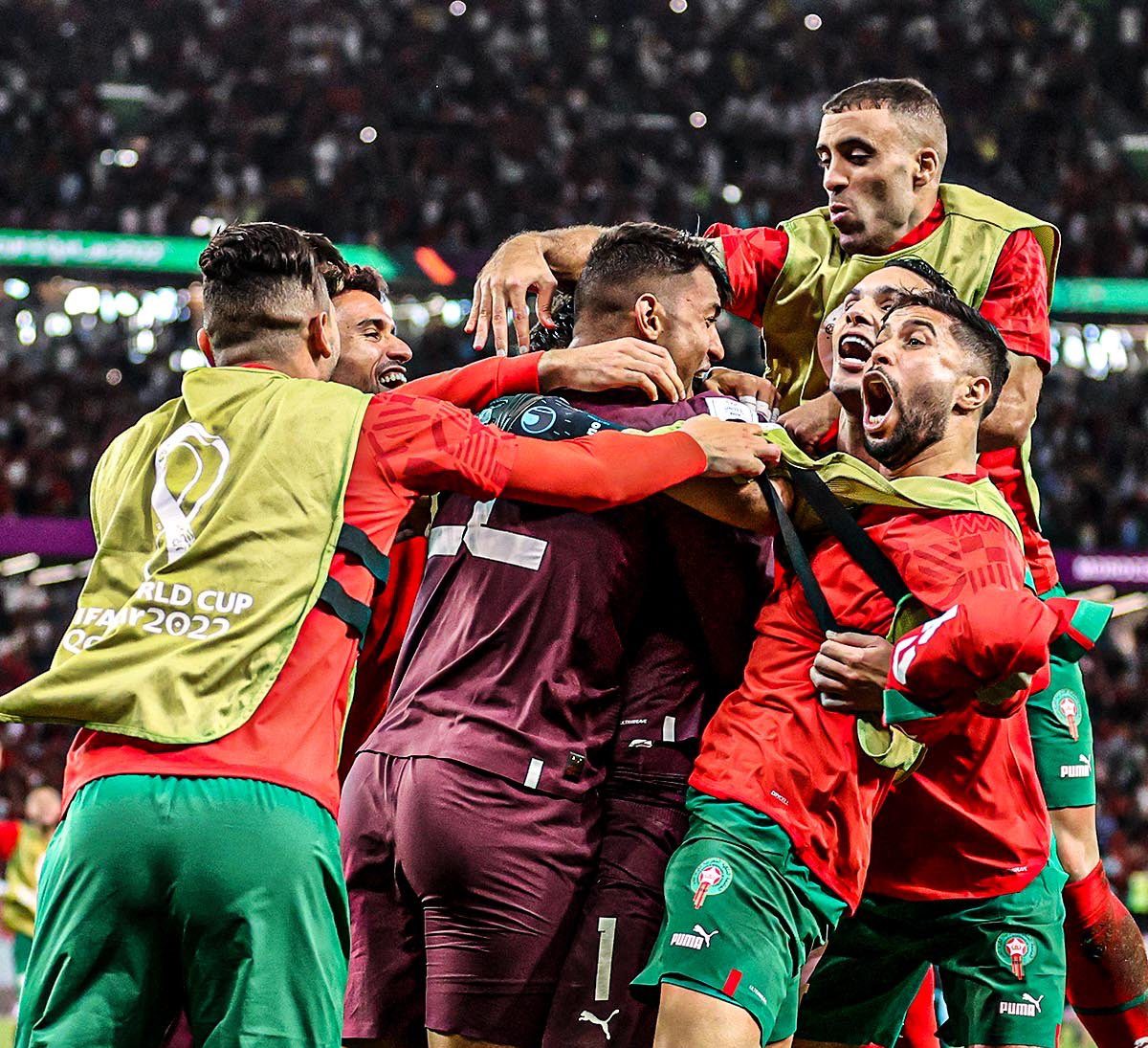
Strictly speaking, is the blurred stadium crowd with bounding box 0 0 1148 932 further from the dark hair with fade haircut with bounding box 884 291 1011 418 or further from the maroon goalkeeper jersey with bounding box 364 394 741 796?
the maroon goalkeeper jersey with bounding box 364 394 741 796

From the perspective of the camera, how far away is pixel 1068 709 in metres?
4.90

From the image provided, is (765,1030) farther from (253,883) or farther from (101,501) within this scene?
(101,501)

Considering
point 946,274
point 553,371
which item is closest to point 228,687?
point 553,371

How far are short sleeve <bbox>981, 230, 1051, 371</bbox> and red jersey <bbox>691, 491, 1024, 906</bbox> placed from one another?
1.21 metres

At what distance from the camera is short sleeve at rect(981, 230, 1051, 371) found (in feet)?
15.7

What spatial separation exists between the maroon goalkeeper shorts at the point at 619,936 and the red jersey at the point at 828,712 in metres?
0.25

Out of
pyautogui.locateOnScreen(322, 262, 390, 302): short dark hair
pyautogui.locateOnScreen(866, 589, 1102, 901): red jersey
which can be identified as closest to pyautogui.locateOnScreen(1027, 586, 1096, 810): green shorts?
pyautogui.locateOnScreen(866, 589, 1102, 901): red jersey

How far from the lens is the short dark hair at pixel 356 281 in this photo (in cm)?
490

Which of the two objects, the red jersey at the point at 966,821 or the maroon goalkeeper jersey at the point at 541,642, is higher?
the maroon goalkeeper jersey at the point at 541,642

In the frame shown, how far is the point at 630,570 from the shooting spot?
12.6 ft

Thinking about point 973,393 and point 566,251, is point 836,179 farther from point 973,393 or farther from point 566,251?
point 973,393

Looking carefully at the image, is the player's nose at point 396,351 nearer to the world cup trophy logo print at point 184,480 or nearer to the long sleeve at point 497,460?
the long sleeve at point 497,460

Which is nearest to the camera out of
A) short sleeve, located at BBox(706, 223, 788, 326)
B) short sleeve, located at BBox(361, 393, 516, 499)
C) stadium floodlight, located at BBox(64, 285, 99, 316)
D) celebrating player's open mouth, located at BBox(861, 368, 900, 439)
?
short sleeve, located at BBox(361, 393, 516, 499)

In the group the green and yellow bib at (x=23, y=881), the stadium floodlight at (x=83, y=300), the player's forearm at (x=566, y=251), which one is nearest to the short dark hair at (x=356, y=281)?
the player's forearm at (x=566, y=251)
